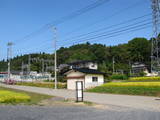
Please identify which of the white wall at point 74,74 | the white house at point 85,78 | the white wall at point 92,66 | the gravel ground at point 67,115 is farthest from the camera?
the white wall at point 92,66

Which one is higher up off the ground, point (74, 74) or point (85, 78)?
point (74, 74)

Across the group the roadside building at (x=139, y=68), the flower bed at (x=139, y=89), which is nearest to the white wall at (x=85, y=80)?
the flower bed at (x=139, y=89)

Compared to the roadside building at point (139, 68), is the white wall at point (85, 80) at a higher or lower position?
lower

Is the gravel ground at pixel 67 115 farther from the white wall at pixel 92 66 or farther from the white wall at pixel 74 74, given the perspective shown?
the white wall at pixel 92 66

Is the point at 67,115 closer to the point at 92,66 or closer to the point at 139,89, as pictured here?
the point at 139,89

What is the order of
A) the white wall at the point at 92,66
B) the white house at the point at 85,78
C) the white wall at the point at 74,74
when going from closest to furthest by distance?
the white house at the point at 85,78 < the white wall at the point at 74,74 < the white wall at the point at 92,66

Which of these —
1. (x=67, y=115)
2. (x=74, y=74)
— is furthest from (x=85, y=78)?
(x=67, y=115)

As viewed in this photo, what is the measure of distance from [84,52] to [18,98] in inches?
3427

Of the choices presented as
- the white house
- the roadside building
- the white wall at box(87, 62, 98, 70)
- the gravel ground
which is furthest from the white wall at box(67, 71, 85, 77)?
the roadside building

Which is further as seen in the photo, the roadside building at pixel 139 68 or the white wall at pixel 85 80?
the roadside building at pixel 139 68

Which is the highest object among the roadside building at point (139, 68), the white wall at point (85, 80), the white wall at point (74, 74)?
the roadside building at point (139, 68)

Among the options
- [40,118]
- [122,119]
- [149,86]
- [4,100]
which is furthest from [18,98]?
[149,86]

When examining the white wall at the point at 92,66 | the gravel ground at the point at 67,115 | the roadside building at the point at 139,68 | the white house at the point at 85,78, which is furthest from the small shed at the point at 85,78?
the roadside building at the point at 139,68

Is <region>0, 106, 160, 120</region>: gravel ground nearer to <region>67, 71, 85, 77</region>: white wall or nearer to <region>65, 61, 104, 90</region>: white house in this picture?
<region>65, 61, 104, 90</region>: white house
